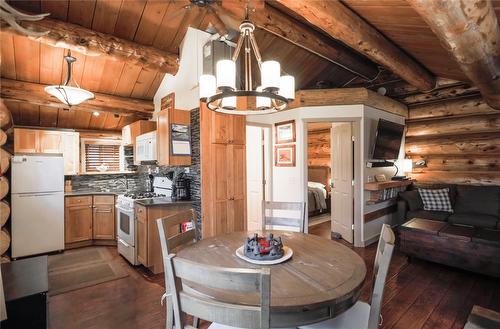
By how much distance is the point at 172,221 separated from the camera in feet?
6.17

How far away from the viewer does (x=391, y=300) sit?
2.54 metres

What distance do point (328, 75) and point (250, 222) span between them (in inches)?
131

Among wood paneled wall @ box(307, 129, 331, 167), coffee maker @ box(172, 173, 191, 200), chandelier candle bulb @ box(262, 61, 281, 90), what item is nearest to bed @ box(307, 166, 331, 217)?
wood paneled wall @ box(307, 129, 331, 167)

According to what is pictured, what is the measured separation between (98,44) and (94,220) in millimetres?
2903

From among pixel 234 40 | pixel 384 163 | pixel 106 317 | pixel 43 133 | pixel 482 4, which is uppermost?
pixel 234 40

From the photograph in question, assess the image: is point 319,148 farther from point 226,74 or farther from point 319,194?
point 226,74

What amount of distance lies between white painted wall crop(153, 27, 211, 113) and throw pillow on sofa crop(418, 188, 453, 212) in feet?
14.1

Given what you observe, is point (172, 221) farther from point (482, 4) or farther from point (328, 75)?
point (328, 75)

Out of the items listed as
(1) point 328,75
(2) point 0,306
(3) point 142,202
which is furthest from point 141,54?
(1) point 328,75

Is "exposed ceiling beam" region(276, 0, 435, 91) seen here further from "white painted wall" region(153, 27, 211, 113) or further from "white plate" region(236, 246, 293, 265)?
"white plate" region(236, 246, 293, 265)

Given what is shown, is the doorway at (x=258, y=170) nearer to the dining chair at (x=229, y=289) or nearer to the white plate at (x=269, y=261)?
the white plate at (x=269, y=261)

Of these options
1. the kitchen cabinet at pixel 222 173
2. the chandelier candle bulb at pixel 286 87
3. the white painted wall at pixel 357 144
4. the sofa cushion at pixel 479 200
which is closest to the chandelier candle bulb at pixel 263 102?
the chandelier candle bulb at pixel 286 87

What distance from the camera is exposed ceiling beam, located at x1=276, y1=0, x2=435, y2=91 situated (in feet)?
7.19

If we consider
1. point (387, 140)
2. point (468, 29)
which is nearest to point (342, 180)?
point (387, 140)
